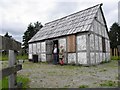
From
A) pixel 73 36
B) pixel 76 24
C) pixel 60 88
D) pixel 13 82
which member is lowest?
pixel 60 88

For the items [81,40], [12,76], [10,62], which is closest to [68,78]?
[12,76]

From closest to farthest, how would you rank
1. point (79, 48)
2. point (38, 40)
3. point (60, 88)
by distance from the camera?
point (60, 88) < point (79, 48) < point (38, 40)

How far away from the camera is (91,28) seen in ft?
52.1

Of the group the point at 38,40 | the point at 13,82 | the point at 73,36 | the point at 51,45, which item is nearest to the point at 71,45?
the point at 73,36

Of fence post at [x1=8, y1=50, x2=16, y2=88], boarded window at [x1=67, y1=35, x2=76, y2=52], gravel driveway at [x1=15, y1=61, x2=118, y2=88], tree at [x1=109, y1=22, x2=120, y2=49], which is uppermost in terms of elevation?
tree at [x1=109, y1=22, x2=120, y2=49]

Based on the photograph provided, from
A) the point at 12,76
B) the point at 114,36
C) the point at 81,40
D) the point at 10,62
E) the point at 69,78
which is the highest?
the point at 114,36

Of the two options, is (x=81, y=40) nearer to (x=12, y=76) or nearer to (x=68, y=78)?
(x=68, y=78)

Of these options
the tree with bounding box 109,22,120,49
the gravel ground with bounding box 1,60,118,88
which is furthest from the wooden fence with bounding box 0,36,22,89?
the tree with bounding box 109,22,120,49

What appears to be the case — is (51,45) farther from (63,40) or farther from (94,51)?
(94,51)

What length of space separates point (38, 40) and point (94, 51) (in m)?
7.94

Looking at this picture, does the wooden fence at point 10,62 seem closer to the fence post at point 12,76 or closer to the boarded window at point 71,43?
the fence post at point 12,76

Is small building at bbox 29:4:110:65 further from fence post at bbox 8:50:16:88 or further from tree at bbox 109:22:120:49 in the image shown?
tree at bbox 109:22:120:49

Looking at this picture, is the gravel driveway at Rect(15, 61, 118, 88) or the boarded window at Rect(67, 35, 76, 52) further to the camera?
the boarded window at Rect(67, 35, 76, 52)

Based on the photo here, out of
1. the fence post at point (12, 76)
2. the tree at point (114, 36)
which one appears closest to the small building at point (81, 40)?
the fence post at point (12, 76)
